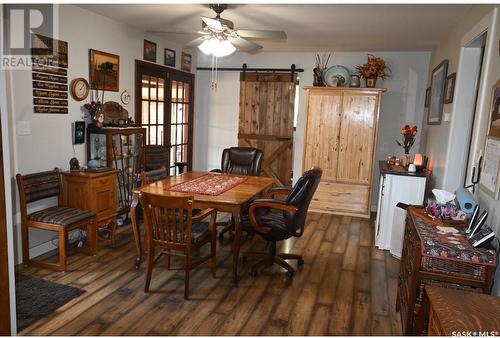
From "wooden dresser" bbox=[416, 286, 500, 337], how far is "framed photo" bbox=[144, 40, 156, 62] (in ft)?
14.3

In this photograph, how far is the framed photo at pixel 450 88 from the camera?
3479 millimetres

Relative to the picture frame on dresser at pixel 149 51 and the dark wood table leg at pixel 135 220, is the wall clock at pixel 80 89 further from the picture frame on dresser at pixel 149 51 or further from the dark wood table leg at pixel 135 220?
the dark wood table leg at pixel 135 220

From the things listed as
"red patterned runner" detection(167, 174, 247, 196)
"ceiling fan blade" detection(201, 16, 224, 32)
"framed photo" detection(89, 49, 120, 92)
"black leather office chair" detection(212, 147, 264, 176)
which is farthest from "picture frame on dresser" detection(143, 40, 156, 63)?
"ceiling fan blade" detection(201, 16, 224, 32)

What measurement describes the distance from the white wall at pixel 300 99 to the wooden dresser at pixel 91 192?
2948 millimetres

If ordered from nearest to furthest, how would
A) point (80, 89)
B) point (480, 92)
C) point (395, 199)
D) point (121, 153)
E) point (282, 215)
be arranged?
point (480, 92) < point (282, 215) < point (80, 89) < point (395, 199) < point (121, 153)

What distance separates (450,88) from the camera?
360 cm

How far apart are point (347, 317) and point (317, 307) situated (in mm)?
231

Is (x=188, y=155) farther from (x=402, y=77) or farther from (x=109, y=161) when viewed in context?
(x=402, y=77)

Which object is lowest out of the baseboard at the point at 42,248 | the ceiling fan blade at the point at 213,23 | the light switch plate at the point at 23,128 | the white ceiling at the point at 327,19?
the baseboard at the point at 42,248

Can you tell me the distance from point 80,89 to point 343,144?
351 centimetres

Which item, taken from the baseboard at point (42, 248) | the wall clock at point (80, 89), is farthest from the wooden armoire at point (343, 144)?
the baseboard at point (42, 248)

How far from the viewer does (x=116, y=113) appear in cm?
434

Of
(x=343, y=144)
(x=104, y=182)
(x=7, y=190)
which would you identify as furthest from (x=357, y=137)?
(x=7, y=190)

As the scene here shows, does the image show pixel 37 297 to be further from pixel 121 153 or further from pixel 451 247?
pixel 451 247
